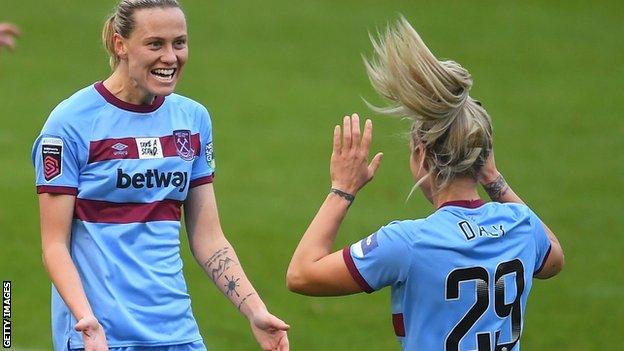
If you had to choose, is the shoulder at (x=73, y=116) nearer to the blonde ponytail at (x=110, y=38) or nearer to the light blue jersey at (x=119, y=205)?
the light blue jersey at (x=119, y=205)

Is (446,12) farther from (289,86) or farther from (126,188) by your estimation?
(126,188)

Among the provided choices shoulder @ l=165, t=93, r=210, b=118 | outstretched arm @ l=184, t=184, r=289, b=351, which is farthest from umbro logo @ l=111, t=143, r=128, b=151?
outstretched arm @ l=184, t=184, r=289, b=351

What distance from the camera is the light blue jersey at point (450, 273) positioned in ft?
15.1

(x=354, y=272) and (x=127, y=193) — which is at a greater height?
(x=127, y=193)

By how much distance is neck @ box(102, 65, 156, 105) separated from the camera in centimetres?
526

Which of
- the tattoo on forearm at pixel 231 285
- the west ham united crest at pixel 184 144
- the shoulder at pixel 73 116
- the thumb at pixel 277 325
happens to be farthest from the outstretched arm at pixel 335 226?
the shoulder at pixel 73 116

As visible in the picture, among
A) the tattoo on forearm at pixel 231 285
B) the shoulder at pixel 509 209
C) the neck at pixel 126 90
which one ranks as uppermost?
the neck at pixel 126 90

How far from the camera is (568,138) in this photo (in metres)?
17.6

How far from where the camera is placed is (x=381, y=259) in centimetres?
462

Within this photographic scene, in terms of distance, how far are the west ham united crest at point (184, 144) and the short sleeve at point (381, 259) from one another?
98 centimetres

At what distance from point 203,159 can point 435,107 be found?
122 centimetres

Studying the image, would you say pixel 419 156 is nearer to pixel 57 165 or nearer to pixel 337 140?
pixel 337 140

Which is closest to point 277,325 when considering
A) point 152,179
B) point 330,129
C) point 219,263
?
point 219,263

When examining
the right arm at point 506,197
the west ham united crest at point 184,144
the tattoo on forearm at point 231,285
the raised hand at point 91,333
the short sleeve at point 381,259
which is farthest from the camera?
the tattoo on forearm at point 231,285
